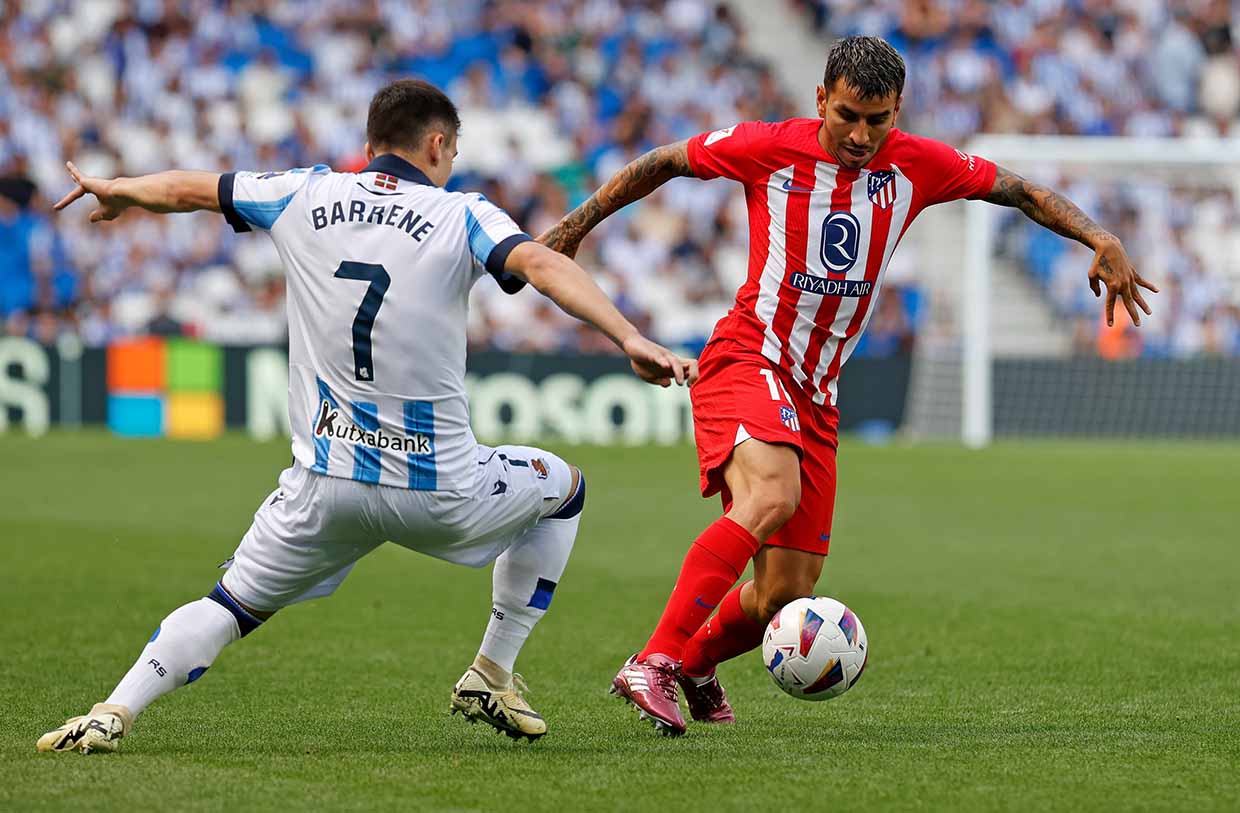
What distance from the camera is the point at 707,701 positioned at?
6555 mm

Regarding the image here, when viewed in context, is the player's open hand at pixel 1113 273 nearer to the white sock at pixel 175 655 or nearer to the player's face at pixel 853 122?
the player's face at pixel 853 122

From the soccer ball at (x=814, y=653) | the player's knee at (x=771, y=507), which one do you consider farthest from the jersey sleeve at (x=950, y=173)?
the soccer ball at (x=814, y=653)

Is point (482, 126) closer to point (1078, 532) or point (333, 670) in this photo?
point (1078, 532)

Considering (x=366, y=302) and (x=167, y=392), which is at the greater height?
(x=366, y=302)

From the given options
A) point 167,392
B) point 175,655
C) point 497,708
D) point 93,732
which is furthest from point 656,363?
point 167,392

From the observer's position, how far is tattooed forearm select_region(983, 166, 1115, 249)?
21.3 ft

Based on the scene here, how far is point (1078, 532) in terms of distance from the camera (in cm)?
1382

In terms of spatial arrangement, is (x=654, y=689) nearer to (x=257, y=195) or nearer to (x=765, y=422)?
(x=765, y=422)

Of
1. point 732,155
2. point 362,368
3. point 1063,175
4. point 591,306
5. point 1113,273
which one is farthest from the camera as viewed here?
point 1063,175

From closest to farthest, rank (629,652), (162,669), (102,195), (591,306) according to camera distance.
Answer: (591,306) < (162,669) < (102,195) < (629,652)

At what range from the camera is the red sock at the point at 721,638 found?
6.53 m

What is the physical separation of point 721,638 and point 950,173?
184cm

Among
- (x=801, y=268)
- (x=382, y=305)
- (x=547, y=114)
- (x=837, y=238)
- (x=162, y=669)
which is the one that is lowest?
(x=162, y=669)

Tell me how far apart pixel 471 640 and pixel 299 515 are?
3.26m
